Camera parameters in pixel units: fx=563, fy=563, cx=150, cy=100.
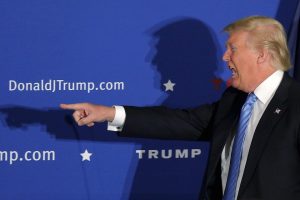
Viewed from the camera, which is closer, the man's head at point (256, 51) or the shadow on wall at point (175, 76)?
the man's head at point (256, 51)

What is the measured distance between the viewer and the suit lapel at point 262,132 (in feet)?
5.40

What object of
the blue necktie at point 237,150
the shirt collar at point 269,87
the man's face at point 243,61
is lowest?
the blue necktie at point 237,150

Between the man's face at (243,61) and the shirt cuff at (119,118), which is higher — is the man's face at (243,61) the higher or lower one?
the higher one

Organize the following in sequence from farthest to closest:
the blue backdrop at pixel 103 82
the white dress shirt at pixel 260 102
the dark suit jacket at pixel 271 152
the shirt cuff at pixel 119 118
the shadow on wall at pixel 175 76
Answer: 1. the shadow on wall at pixel 175 76
2. the blue backdrop at pixel 103 82
3. the shirt cuff at pixel 119 118
4. the white dress shirt at pixel 260 102
5. the dark suit jacket at pixel 271 152

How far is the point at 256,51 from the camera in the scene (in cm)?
176

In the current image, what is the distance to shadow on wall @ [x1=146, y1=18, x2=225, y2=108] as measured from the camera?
7.98ft

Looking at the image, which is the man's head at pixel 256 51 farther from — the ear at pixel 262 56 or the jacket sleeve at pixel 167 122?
the jacket sleeve at pixel 167 122

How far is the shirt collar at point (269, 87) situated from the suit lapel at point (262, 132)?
6 cm

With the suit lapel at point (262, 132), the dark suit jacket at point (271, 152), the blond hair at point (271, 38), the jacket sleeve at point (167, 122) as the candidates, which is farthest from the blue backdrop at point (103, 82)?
the suit lapel at point (262, 132)

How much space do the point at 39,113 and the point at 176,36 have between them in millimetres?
673

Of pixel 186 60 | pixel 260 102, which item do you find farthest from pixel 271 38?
pixel 186 60

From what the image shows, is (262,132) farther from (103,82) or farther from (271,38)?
(103,82)

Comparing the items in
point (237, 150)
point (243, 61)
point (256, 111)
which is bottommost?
point (237, 150)

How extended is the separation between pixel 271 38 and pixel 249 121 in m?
0.27
